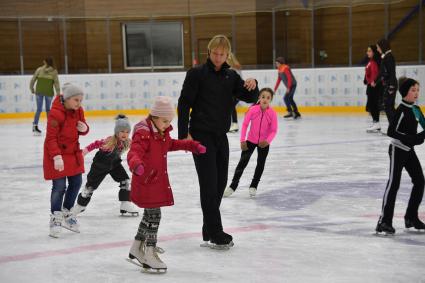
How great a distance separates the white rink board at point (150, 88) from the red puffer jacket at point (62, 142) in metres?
12.5

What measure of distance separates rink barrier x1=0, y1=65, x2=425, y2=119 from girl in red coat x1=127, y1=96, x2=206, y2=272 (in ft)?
43.1

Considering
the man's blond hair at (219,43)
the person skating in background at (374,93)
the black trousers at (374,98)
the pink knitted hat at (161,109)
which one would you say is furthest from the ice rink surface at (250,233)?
the black trousers at (374,98)

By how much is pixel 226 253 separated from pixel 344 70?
42.2 feet

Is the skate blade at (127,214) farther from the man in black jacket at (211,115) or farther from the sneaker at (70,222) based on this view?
the man in black jacket at (211,115)

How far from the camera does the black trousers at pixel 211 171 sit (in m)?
4.55

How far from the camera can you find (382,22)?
684 inches

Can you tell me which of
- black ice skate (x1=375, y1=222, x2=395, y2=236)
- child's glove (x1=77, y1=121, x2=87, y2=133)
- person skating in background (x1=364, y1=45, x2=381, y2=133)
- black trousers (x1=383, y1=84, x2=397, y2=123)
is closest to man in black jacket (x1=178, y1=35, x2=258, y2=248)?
child's glove (x1=77, y1=121, x2=87, y2=133)

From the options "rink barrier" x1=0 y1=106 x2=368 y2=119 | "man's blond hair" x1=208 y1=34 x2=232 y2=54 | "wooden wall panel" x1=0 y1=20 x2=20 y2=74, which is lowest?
"rink barrier" x1=0 y1=106 x2=368 y2=119

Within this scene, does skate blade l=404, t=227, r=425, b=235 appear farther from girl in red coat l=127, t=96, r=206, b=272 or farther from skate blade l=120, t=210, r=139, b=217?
skate blade l=120, t=210, r=139, b=217

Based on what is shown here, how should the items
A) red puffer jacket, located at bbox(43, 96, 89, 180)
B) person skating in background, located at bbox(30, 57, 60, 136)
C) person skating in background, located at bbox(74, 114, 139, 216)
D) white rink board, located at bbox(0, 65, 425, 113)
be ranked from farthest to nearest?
white rink board, located at bbox(0, 65, 425, 113) < person skating in background, located at bbox(30, 57, 60, 136) < person skating in background, located at bbox(74, 114, 139, 216) < red puffer jacket, located at bbox(43, 96, 89, 180)

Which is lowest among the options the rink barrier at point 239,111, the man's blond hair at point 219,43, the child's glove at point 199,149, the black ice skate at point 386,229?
the black ice skate at point 386,229

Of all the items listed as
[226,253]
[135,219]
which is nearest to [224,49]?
[226,253]

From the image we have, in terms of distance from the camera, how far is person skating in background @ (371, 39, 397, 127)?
445 inches

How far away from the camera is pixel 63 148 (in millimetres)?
4961
